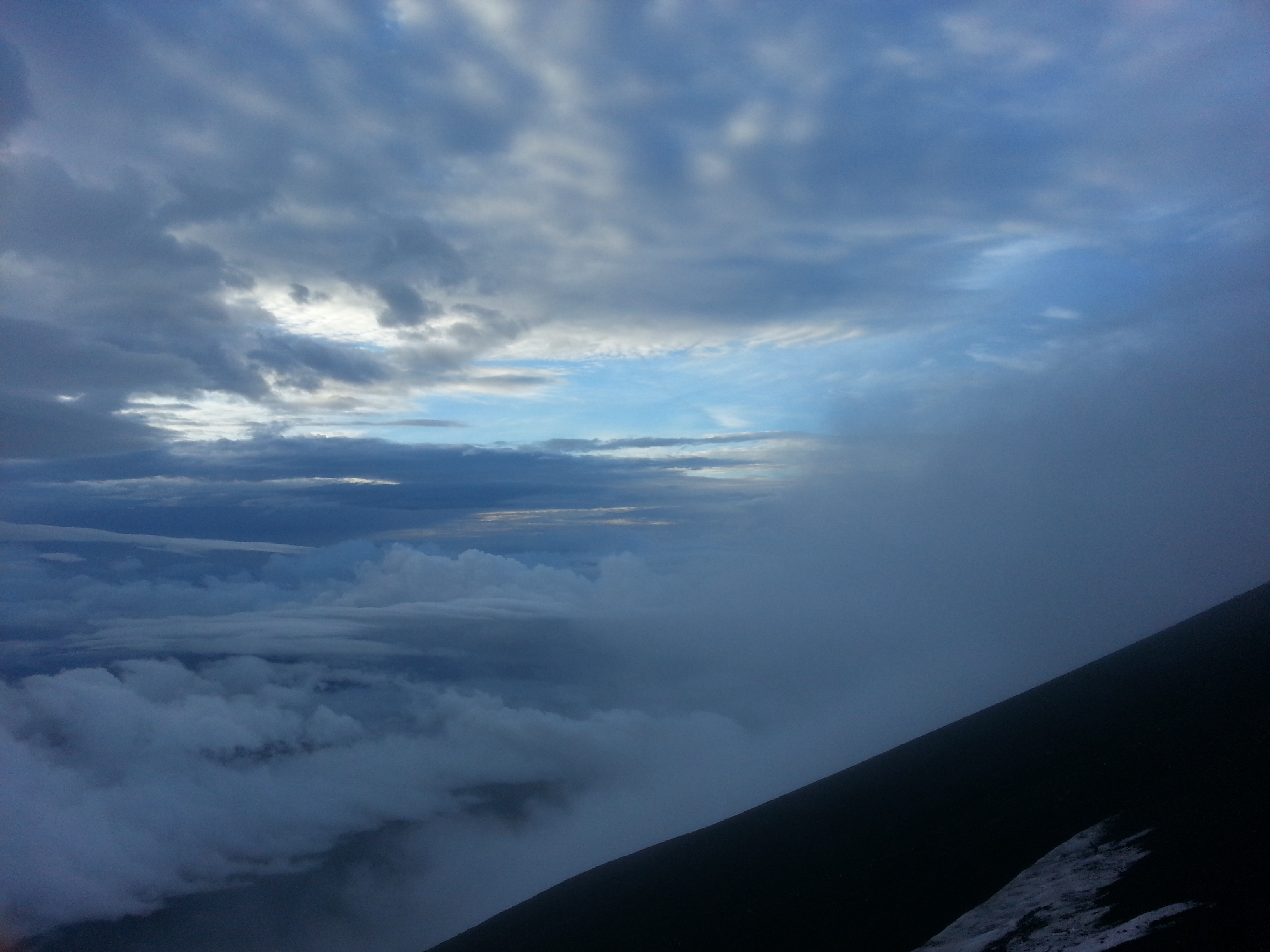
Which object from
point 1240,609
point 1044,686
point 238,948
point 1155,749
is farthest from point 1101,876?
point 238,948

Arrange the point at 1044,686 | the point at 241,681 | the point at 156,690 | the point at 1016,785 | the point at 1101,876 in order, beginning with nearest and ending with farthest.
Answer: the point at 1101,876 → the point at 1016,785 → the point at 1044,686 → the point at 156,690 → the point at 241,681

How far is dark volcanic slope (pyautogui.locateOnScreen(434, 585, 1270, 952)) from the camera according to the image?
11.7 m

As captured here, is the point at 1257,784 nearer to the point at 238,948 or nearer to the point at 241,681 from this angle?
the point at 238,948

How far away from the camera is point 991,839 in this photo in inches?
690

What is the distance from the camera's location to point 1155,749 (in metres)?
A: 19.4

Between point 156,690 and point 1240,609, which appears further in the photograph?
point 156,690

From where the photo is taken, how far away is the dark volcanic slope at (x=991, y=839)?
1167 centimetres

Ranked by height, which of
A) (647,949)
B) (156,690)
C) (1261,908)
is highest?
(156,690)

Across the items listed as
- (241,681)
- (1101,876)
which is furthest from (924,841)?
(241,681)

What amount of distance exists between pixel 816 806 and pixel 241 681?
12527 centimetres

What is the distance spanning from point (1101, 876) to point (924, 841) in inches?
281

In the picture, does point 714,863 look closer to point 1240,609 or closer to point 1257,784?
point 1257,784

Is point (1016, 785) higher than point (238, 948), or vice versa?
point (1016, 785)

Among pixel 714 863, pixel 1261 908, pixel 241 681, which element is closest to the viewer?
pixel 1261 908
